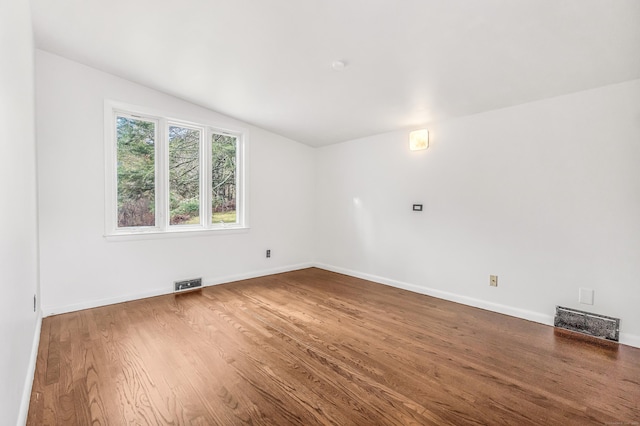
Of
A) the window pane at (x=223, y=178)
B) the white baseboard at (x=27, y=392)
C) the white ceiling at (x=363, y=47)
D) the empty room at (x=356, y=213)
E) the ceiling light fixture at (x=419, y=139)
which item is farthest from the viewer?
the window pane at (x=223, y=178)

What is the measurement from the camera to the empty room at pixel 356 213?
5.59ft

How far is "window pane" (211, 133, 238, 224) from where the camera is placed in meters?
4.15

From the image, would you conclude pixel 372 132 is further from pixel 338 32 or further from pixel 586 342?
pixel 586 342

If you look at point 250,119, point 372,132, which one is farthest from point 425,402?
point 250,119

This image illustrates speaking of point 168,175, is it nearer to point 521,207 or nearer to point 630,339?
point 521,207

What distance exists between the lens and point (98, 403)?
1.64 metres

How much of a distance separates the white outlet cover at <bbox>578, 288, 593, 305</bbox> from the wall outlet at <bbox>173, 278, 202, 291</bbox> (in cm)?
413

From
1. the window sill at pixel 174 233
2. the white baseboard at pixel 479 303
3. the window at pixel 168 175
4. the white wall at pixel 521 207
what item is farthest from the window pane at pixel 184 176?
the white baseboard at pixel 479 303

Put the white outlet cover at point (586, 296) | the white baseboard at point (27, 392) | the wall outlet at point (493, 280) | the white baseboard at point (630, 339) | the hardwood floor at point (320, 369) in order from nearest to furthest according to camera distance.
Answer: the white baseboard at point (27, 392), the hardwood floor at point (320, 369), the white baseboard at point (630, 339), the white outlet cover at point (586, 296), the wall outlet at point (493, 280)

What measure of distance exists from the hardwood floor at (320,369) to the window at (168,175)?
1092 mm

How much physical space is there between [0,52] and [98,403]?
177 cm

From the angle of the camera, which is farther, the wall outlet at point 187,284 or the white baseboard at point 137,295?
the wall outlet at point 187,284

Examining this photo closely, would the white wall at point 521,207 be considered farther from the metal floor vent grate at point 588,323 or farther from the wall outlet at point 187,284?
the wall outlet at point 187,284

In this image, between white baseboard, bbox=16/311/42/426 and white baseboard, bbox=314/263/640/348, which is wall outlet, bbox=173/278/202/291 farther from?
white baseboard, bbox=314/263/640/348
